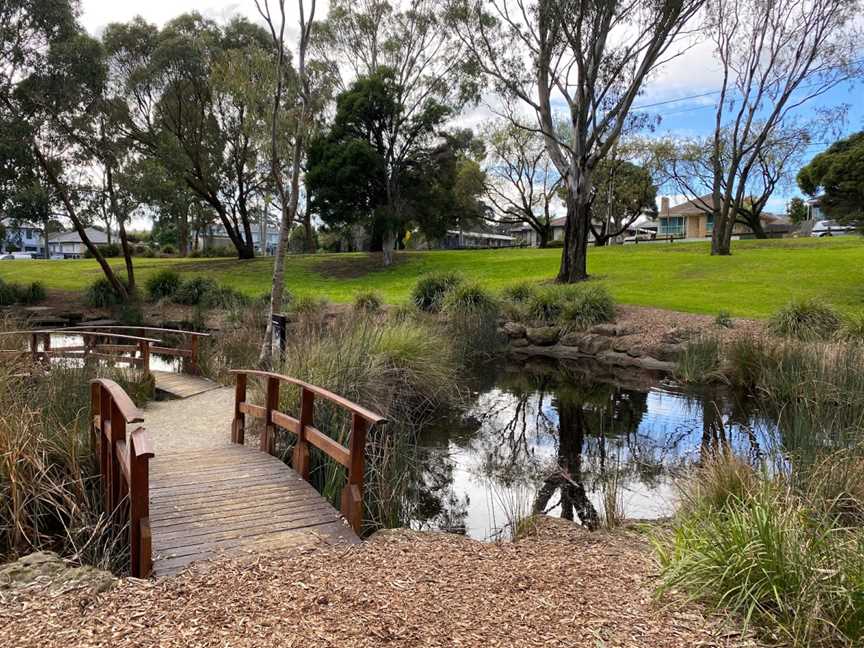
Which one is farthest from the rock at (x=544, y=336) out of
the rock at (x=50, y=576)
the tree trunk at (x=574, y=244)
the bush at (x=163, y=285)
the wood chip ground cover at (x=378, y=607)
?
the bush at (x=163, y=285)

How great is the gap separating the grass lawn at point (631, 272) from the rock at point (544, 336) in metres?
3.47

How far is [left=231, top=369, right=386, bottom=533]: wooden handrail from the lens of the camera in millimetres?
4836

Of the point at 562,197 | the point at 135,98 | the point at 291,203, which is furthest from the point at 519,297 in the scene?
the point at 562,197

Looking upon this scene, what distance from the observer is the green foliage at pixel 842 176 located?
1289 inches

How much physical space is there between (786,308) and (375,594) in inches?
520

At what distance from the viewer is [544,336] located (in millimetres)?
16297

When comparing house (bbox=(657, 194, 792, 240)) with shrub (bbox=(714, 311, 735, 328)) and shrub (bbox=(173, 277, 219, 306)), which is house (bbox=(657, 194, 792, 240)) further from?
shrub (bbox=(173, 277, 219, 306))

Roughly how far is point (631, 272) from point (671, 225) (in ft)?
147

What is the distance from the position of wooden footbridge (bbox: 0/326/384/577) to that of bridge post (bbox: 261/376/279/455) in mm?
10

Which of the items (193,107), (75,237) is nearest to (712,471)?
(193,107)

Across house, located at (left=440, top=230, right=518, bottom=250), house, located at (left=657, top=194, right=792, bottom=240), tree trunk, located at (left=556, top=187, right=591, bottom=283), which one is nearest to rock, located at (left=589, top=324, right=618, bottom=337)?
tree trunk, located at (left=556, top=187, right=591, bottom=283)

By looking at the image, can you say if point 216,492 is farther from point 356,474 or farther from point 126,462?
point 356,474

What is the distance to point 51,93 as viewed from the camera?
798 inches

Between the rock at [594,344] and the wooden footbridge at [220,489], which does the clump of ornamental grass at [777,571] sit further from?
the rock at [594,344]
